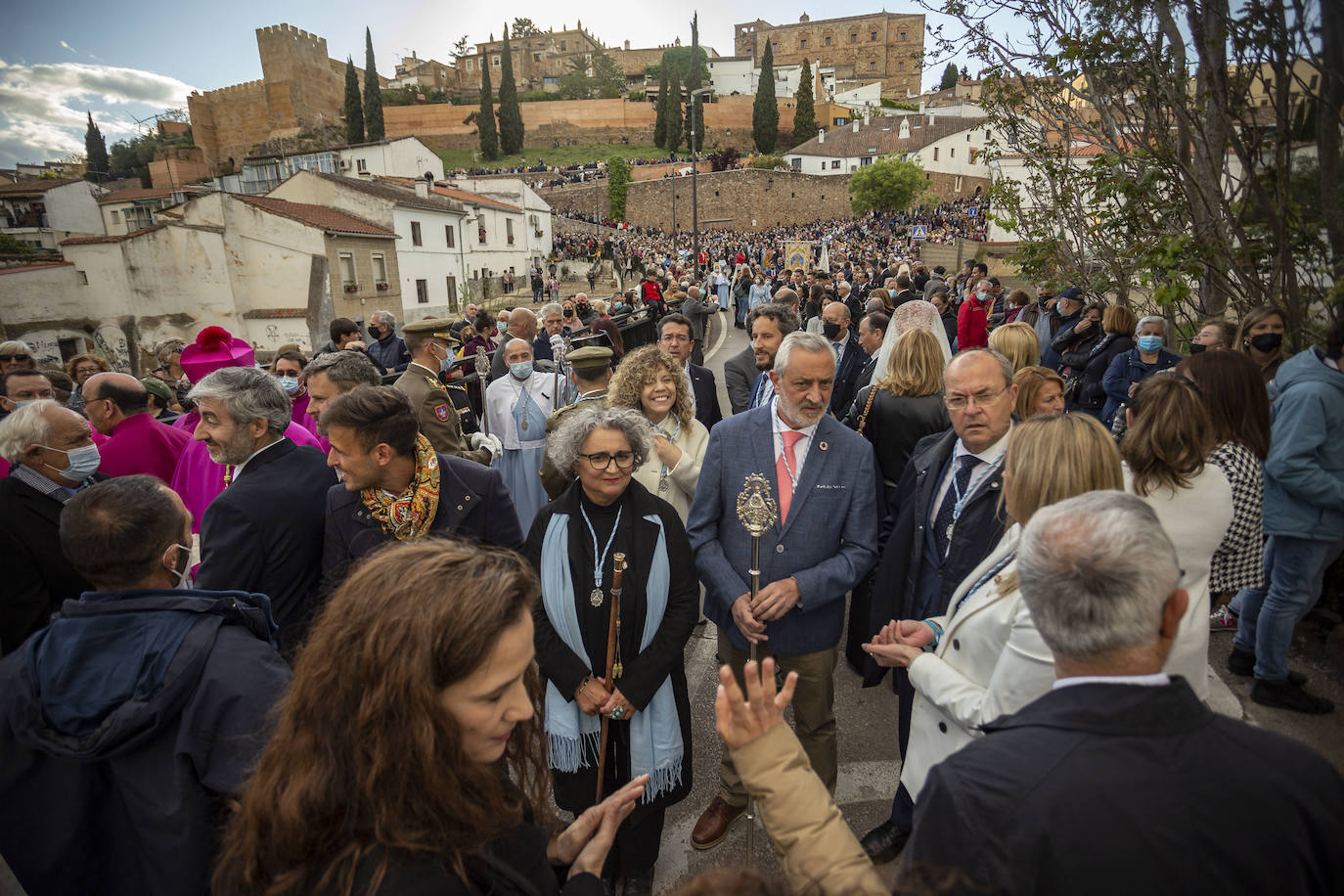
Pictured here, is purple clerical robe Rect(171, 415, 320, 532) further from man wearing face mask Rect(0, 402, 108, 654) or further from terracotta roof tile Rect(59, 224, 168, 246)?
terracotta roof tile Rect(59, 224, 168, 246)

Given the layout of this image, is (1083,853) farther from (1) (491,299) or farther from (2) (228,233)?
(1) (491,299)

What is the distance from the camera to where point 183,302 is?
24672 mm

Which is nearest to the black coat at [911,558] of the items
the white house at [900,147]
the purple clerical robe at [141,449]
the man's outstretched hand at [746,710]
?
the man's outstretched hand at [746,710]

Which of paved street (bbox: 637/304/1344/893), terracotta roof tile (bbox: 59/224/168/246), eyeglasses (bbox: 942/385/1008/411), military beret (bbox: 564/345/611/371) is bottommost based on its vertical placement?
paved street (bbox: 637/304/1344/893)

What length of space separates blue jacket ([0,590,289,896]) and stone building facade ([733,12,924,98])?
110027 mm

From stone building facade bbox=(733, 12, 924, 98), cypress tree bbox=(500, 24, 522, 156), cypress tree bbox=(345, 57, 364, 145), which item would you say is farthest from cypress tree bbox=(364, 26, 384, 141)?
stone building facade bbox=(733, 12, 924, 98)

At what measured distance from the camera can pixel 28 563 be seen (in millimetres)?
2744

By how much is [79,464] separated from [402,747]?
9.43 feet

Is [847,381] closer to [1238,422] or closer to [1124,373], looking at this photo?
[1124,373]

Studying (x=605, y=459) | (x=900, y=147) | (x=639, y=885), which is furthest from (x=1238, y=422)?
(x=900, y=147)

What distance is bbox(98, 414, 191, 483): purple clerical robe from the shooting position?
3861mm

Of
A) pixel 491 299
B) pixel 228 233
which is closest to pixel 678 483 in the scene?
pixel 228 233

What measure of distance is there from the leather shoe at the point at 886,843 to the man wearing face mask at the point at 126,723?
2.38m

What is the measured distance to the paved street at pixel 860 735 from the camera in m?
2.95
